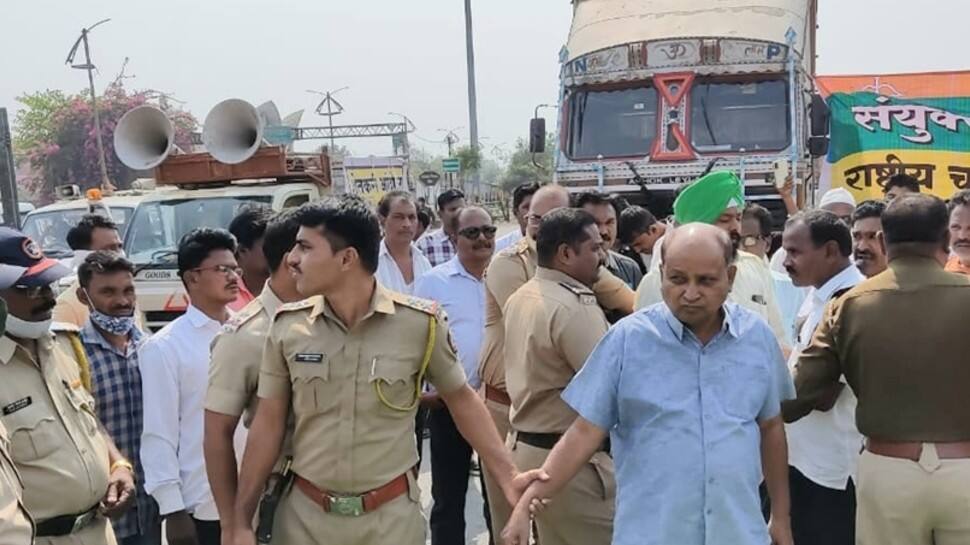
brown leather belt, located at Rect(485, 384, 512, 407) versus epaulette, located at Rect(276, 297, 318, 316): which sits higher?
epaulette, located at Rect(276, 297, 318, 316)

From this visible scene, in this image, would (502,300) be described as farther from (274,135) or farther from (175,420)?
(274,135)

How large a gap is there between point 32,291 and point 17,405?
35 cm

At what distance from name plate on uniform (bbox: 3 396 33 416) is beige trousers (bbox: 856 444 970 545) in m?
2.51

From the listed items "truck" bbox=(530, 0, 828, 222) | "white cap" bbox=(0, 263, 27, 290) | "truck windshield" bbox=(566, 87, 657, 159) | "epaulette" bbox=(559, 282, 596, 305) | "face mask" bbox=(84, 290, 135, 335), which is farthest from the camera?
"truck windshield" bbox=(566, 87, 657, 159)

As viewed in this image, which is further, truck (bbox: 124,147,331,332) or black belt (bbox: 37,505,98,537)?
truck (bbox: 124,147,331,332)

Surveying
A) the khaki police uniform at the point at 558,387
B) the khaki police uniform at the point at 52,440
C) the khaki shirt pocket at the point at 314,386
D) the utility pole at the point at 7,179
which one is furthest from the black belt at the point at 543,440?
the utility pole at the point at 7,179

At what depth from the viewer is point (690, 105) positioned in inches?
339

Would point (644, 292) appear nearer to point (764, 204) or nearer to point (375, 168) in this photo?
point (764, 204)

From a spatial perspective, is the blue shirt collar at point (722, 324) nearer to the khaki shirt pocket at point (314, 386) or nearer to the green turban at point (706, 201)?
the khaki shirt pocket at point (314, 386)

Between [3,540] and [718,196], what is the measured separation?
9.09 ft

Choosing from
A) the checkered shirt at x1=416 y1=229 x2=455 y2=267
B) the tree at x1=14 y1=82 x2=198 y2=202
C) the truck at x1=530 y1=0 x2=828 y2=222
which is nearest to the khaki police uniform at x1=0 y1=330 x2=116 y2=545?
the checkered shirt at x1=416 y1=229 x2=455 y2=267

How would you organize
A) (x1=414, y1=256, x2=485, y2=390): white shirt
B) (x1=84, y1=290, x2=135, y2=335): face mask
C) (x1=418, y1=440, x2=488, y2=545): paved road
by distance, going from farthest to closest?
1. (x1=418, y1=440, x2=488, y2=545): paved road
2. (x1=414, y1=256, x2=485, y2=390): white shirt
3. (x1=84, y1=290, x2=135, y2=335): face mask

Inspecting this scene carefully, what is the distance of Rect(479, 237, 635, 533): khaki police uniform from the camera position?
3576 millimetres

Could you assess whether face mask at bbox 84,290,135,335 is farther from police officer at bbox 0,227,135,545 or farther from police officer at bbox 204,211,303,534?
police officer at bbox 204,211,303,534
